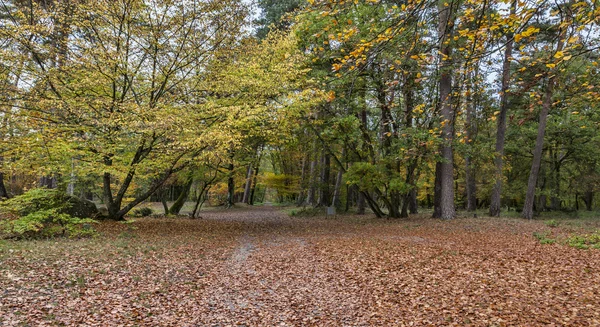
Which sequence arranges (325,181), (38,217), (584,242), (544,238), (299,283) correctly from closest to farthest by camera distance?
(299,283), (38,217), (584,242), (544,238), (325,181)

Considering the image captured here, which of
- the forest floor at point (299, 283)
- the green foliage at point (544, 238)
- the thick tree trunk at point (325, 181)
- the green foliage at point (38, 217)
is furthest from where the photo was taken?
the thick tree trunk at point (325, 181)

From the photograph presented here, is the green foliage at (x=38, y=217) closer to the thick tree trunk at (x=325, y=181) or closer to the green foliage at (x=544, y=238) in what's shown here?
the green foliage at (x=544, y=238)

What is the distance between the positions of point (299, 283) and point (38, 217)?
7.19 metres

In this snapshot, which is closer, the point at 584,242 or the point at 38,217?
the point at 38,217

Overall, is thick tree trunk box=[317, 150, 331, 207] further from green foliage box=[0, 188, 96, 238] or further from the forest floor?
green foliage box=[0, 188, 96, 238]

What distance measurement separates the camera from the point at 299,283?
6.55 metres

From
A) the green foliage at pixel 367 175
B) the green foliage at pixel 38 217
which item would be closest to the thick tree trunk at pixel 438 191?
the green foliage at pixel 367 175

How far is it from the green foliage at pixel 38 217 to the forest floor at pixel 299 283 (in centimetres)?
46

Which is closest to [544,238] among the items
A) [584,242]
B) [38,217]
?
[584,242]

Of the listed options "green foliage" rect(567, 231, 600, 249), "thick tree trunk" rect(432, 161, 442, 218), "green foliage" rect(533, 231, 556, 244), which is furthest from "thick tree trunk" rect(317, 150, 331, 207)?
"green foliage" rect(567, 231, 600, 249)

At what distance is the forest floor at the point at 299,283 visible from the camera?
187 inches

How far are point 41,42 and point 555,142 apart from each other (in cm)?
2520

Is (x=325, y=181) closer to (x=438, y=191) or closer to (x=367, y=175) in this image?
(x=438, y=191)

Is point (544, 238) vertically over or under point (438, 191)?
under
